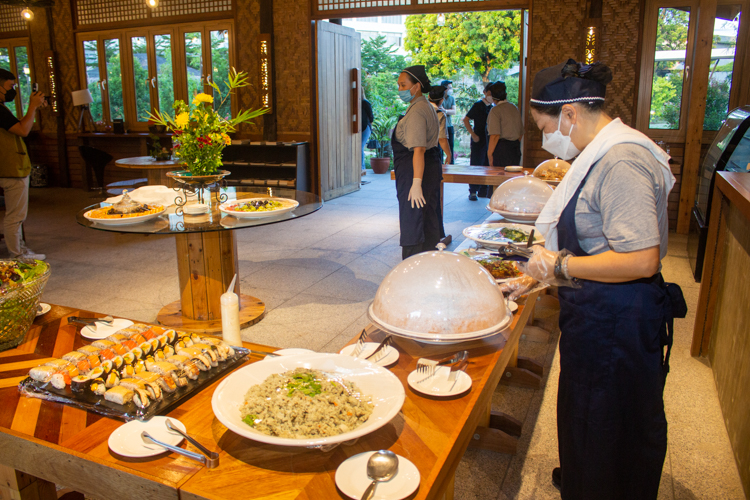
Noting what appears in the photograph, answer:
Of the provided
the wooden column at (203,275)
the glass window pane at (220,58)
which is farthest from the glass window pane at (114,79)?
the wooden column at (203,275)

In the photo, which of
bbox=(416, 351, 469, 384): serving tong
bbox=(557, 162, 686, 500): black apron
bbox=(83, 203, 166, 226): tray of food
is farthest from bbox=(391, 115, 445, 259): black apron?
bbox=(416, 351, 469, 384): serving tong

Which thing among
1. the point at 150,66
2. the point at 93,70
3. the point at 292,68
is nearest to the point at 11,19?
the point at 93,70

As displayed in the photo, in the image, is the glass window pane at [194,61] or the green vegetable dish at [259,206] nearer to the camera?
the green vegetable dish at [259,206]

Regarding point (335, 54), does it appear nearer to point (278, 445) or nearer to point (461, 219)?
point (461, 219)

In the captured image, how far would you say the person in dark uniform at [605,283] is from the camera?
1.37 metres

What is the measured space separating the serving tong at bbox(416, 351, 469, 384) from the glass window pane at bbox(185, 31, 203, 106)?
834 cm

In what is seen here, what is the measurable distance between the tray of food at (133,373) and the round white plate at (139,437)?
24 millimetres

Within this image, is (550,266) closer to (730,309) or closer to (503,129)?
(730,309)

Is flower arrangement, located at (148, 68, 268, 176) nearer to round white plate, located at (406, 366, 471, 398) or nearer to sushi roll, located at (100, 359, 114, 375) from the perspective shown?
sushi roll, located at (100, 359, 114, 375)

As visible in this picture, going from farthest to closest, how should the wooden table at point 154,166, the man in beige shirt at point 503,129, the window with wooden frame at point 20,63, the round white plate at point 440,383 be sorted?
the window with wooden frame at point 20,63
the man in beige shirt at point 503,129
the wooden table at point 154,166
the round white plate at point 440,383

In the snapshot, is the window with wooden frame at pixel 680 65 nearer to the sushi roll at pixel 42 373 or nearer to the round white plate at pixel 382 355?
the round white plate at pixel 382 355

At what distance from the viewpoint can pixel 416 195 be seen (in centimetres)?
417

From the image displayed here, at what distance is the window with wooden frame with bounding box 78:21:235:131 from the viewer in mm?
8578

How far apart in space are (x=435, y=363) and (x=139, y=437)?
0.72m
